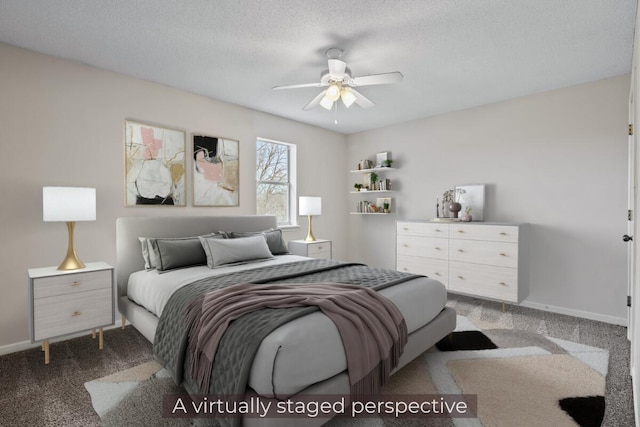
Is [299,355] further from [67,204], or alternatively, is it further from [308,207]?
[308,207]

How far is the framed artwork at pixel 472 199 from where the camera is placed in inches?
167

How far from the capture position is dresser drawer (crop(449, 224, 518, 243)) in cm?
360

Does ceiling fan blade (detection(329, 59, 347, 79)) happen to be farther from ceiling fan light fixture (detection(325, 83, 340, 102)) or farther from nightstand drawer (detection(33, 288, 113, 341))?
nightstand drawer (detection(33, 288, 113, 341))

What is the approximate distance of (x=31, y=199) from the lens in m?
2.81

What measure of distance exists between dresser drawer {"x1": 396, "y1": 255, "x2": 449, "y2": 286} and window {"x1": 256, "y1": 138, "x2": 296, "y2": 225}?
5.67 feet

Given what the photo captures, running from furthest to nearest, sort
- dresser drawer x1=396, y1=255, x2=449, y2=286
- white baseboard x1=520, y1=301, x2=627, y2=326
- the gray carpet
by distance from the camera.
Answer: dresser drawer x1=396, y1=255, x2=449, y2=286 < white baseboard x1=520, y1=301, x2=627, y2=326 < the gray carpet

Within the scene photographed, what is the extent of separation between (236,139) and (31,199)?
86.4 inches

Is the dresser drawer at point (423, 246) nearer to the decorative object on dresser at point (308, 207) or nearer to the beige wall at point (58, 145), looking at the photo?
the decorative object on dresser at point (308, 207)

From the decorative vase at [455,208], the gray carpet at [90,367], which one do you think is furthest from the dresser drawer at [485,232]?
the gray carpet at [90,367]

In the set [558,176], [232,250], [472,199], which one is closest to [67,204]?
[232,250]

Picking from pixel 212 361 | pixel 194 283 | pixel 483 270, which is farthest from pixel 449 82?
pixel 212 361

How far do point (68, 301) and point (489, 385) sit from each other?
320cm

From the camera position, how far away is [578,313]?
11.8 ft

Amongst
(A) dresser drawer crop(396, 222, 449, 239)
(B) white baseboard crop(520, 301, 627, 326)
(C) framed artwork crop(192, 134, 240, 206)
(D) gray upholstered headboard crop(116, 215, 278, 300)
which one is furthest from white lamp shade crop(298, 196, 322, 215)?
(B) white baseboard crop(520, 301, 627, 326)
